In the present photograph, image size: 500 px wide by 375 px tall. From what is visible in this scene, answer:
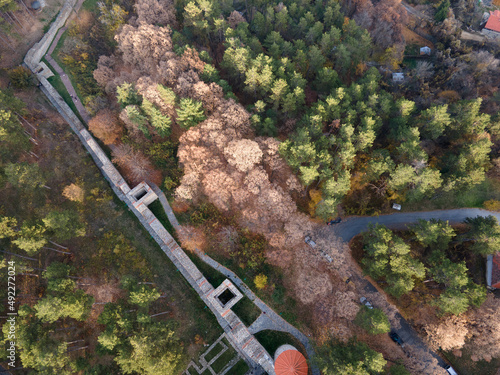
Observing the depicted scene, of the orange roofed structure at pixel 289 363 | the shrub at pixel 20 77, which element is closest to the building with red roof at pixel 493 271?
the orange roofed structure at pixel 289 363

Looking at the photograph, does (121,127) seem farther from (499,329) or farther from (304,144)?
(499,329)

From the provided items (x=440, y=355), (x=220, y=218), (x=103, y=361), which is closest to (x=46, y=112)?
(x=220, y=218)

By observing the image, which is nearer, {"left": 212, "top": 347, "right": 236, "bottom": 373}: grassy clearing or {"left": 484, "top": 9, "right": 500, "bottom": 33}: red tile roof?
{"left": 212, "top": 347, "right": 236, "bottom": 373}: grassy clearing

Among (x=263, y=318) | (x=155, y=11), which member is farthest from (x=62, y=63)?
(x=263, y=318)

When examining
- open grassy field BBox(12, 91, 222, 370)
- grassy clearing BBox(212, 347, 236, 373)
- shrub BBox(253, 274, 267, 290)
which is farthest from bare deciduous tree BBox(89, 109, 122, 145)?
grassy clearing BBox(212, 347, 236, 373)

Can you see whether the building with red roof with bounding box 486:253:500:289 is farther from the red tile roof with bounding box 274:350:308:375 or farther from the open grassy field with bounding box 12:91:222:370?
the open grassy field with bounding box 12:91:222:370

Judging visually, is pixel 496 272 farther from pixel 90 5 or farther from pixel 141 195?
pixel 90 5

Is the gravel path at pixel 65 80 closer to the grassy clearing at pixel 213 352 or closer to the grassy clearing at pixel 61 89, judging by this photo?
the grassy clearing at pixel 61 89
